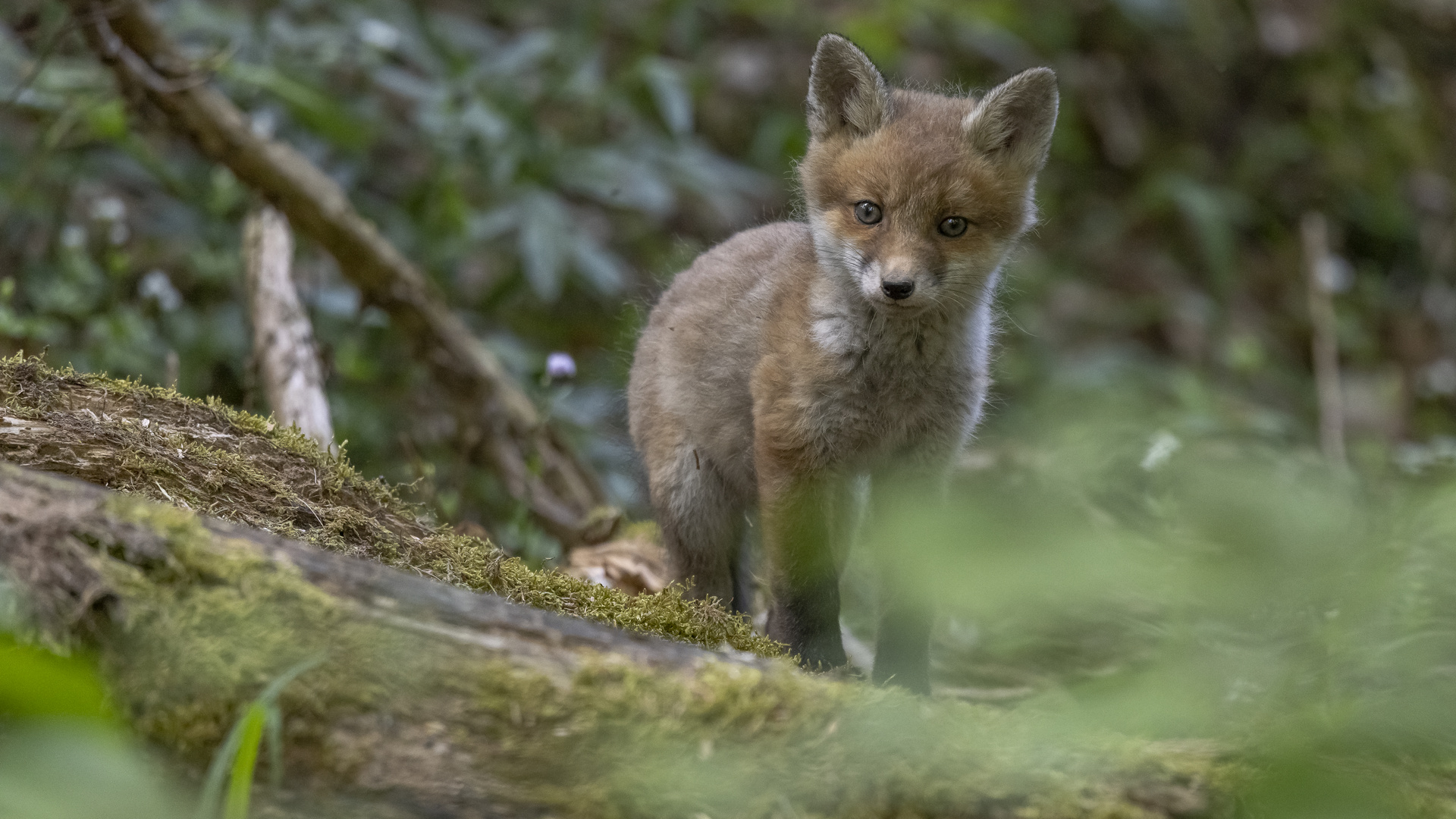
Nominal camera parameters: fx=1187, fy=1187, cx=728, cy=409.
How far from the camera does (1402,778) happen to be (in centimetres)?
223

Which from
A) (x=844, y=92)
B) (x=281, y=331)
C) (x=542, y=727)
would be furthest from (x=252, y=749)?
(x=281, y=331)

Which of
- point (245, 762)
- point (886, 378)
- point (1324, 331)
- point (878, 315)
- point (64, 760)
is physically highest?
point (1324, 331)

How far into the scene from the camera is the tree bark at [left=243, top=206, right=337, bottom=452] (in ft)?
16.5

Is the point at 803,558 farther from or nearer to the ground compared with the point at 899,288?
nearer to the ground

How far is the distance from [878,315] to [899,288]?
318mm

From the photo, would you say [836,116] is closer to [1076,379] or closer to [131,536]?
[131,536]

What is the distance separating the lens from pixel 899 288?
3760mm

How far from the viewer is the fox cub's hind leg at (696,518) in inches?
184

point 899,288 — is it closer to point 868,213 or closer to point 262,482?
point 868,213

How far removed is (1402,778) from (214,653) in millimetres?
2213

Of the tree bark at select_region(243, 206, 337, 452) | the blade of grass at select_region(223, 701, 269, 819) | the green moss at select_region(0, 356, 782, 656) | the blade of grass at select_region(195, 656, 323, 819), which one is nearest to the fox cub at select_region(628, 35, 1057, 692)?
the green moss at select_region(0, 356, 782, 656)

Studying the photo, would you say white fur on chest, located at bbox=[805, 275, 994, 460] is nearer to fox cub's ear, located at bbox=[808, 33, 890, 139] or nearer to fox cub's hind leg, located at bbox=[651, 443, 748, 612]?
fox cub's ear, located at bbox=[808, 33, 890, 139]

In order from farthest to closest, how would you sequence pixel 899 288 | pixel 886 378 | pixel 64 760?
1. pixel 886 378
2. pixel 899 288
3. pixel 64 760

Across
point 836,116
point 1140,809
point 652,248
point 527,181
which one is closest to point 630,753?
point 1140,809
